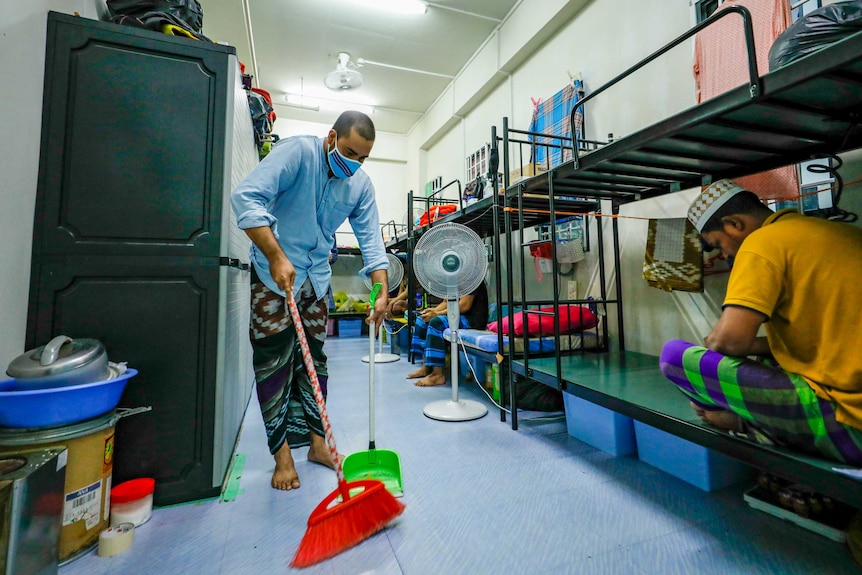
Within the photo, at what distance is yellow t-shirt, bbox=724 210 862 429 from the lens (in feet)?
3.32

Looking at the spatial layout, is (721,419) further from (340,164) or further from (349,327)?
(349,327)

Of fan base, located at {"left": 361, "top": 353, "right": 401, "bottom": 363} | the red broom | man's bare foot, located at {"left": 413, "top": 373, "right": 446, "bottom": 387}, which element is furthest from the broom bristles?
fan base, located at {"left": 361, "top": 353, "right": 401, "bottom": 363}

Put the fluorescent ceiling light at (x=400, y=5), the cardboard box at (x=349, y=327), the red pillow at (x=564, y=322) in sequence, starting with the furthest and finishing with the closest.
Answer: the cardboard box at (x=349, y=327), the fluorescent ceiling light at (x=400, y=5), the red pillow at (x=564, y=322)

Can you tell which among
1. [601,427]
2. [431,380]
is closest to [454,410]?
[431,380]

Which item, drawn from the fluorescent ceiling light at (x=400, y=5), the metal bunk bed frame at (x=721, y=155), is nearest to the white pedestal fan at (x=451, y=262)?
the metal bunk bed frame at (x=721, y=155)

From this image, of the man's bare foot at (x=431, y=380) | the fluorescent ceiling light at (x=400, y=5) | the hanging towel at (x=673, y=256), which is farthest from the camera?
the fluorescent ceiling light at (x=400, y=5)

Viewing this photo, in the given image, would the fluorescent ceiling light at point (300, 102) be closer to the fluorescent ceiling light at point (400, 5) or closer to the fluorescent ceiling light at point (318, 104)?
the fluorescent ceiling light at point (318, 104)

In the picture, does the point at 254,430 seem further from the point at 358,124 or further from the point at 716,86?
the point at 716,86

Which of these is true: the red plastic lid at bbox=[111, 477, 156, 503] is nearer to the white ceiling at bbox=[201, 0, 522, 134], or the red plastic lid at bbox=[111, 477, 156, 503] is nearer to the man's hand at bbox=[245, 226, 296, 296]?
the man's hand at bbox=[245, 226, 296, 296]

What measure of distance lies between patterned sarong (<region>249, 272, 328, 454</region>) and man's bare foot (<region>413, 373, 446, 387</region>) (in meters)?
1.55

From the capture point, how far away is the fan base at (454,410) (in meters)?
2.45

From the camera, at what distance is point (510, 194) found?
246 cm

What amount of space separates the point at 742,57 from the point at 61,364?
3153mm

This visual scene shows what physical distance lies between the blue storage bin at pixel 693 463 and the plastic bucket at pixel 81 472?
7.22ft
